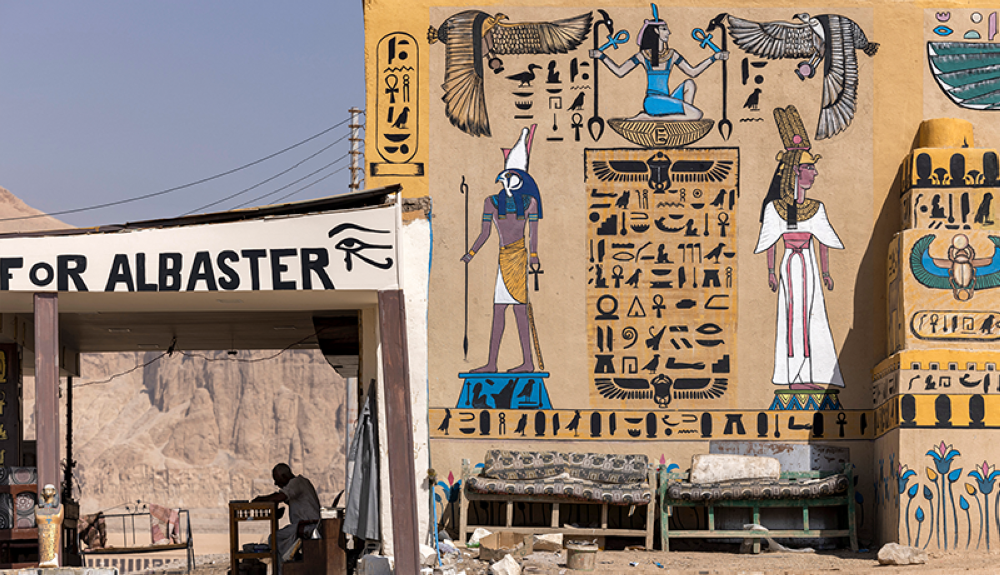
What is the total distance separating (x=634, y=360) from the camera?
19141mm

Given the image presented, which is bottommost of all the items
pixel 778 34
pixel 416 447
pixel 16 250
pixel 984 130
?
pixel 416 447

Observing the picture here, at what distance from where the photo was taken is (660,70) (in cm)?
1972

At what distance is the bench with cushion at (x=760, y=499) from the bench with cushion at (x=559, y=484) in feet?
1.06

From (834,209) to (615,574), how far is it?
6988 mm

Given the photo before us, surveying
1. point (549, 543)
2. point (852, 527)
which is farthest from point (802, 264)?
point (549, 543)

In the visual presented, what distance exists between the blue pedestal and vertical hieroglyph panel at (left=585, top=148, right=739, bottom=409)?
82 cm

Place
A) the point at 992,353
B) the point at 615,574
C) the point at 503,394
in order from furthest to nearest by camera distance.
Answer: the point at 503,394, the point at 992,353, the point at 615,574

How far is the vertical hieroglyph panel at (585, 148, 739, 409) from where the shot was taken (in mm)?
19141

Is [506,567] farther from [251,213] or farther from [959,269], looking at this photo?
[959,269]

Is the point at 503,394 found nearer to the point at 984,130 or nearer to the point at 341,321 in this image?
the point at 341,321

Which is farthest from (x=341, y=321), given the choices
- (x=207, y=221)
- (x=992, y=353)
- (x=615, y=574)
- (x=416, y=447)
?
(x=992, y=353)

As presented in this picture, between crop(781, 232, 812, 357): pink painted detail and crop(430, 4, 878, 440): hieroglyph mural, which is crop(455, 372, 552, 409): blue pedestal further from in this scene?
crop(781, 232, 812, 357): pink painted detail

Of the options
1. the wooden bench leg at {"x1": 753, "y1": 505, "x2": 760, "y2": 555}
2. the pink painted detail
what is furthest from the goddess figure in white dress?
the wooden bench leg at {"x1": 753, "y1": 505, "x2": 760, "y2": 555}

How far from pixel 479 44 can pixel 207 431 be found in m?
57.4
